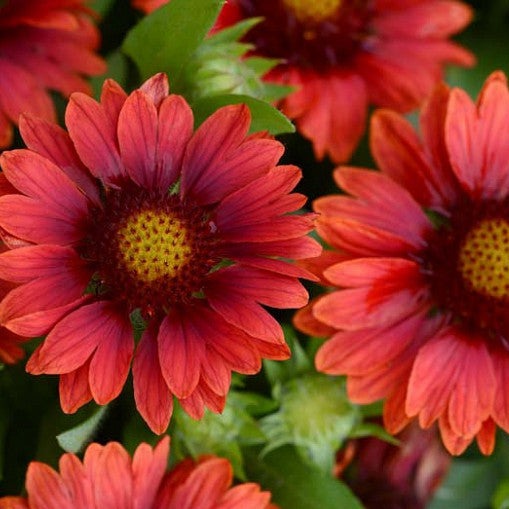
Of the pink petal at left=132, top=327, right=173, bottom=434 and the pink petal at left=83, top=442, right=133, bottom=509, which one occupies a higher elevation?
the pink petal at left=132, top=327, right=173, bottom=434

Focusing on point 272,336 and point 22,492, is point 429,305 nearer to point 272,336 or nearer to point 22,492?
point 272,336

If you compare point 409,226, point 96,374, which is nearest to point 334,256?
point 409,226

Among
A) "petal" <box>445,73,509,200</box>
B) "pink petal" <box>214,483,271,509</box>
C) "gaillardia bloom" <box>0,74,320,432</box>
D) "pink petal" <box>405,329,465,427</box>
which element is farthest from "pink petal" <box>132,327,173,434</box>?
"petal" <box>445,73,509,200</box>

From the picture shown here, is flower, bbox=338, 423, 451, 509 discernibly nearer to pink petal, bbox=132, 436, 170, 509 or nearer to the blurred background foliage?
the blurred background foliage

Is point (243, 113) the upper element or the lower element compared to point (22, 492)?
upper

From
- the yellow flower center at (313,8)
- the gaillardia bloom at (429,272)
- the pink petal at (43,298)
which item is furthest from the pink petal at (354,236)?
the yellow flower center at (313,8)

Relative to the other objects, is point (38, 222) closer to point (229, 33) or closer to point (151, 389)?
point (151, 389)

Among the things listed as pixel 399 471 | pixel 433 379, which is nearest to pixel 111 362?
pixel 433 379
